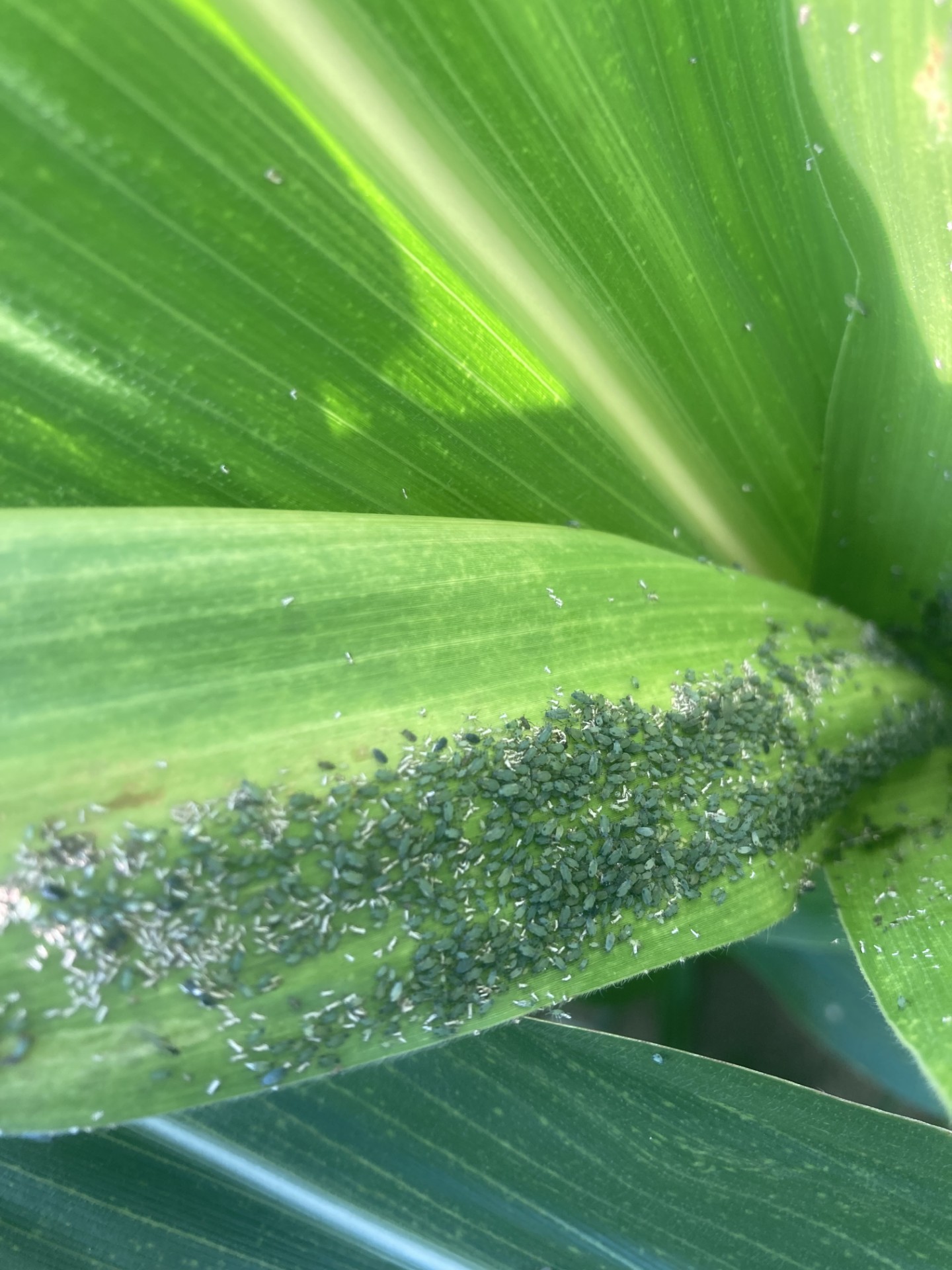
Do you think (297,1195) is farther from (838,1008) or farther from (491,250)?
(491,250)

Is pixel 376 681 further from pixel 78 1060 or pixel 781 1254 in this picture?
pixel 781 1254

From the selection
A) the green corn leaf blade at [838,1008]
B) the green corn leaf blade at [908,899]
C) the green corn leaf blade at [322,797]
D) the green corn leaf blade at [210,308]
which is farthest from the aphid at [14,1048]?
the green corn leaf blade at [838,1008]

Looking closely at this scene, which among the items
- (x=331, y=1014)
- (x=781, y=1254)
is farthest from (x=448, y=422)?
(x=781, y=1254)

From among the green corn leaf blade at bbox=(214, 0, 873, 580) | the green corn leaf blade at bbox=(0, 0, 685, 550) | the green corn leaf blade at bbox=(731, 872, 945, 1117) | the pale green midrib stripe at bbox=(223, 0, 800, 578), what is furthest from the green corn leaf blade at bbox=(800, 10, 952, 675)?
the green corn leaf blade at bbox=(731, 872, 945, 1117)

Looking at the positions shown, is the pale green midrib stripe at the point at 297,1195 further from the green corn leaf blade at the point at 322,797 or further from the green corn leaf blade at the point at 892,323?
the green corn leaf blade at the point at 892,323

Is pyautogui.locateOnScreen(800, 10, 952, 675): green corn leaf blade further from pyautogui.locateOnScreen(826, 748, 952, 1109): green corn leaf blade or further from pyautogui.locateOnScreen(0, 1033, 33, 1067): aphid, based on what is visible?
pyautogui.locateOnScreen(0, 1033, 33, 1067): aphid

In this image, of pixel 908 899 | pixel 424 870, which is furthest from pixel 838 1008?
pixel 424 870
